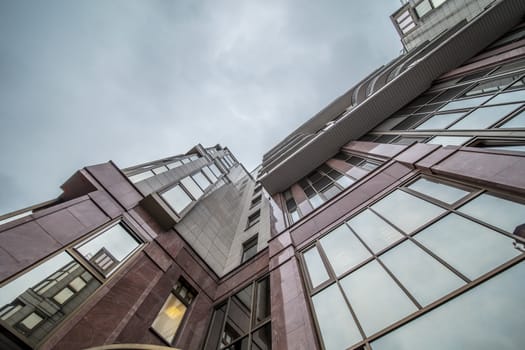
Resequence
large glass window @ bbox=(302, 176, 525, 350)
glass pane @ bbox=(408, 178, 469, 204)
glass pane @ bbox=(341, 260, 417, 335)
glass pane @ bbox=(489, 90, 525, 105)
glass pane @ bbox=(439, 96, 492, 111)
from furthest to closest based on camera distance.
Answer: glass pane @ bbox=(439, 96, 492, 111) → glass pane @ bbox=(489, 90, 525, 105) → glass pane @ bbox=(408, 178, 469, 204) → glass pane @ bbox=(341, 260, 417, 335) → large glass window @ bbox=(302, 176, 525, 350)

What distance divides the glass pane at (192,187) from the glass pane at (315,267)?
1022 centimetres

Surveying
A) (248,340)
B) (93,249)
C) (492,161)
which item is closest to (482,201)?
(492,161)

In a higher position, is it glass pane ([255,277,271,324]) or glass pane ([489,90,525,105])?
glass pane ([489,90,525,105])

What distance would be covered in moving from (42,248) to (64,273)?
102cm

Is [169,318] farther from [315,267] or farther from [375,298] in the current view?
[375,298]

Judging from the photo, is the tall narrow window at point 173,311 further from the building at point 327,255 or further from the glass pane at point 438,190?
→ the glass pane at point 438,190

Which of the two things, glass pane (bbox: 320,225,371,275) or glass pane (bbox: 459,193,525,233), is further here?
glass pane (bbox: 320,225,371,275)

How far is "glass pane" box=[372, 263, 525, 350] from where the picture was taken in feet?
12.2

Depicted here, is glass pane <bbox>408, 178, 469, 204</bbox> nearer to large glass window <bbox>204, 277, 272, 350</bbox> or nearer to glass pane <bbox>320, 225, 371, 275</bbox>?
glass pane <bbox>320, 225, 371, 275</bbox>

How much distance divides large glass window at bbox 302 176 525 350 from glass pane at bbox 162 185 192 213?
887cm

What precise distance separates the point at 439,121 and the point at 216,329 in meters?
15.3

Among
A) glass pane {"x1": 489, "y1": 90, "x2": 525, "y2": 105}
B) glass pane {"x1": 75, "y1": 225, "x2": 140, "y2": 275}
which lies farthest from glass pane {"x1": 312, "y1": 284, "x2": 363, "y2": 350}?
glass pane {"x1": 489, "y1": 90, "x2": 525, "y2": 105}

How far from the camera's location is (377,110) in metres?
20.5

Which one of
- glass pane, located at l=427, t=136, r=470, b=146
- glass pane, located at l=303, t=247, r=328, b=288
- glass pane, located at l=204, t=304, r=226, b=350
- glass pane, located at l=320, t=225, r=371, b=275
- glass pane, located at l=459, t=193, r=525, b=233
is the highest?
glass pane, located at l=459, t=193, r=525, b=233
